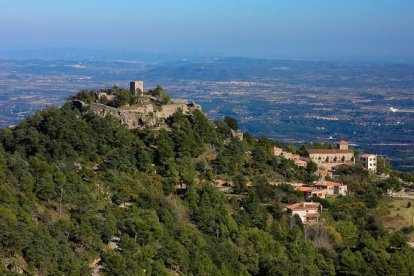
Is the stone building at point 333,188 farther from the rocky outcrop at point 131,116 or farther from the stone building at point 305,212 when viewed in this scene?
the rocky outcrop at point 131,116

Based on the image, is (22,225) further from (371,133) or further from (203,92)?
(203,92)

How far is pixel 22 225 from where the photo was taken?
23016mm

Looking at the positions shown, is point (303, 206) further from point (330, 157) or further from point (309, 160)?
point (330, 157)

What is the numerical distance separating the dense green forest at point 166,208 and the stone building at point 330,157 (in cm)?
322

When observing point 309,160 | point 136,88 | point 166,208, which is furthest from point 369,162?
point 166,208

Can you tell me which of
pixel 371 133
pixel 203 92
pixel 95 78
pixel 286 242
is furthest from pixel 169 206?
pixel 95 78

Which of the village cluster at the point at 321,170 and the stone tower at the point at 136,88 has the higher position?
the stone tower at the point at 136,88

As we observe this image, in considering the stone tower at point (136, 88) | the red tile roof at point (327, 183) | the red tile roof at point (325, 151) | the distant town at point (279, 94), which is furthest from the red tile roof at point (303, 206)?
the distant town at point (279, 94)

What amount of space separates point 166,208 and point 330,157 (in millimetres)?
18410

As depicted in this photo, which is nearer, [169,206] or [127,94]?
[169,206]

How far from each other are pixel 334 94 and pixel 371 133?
154 ft

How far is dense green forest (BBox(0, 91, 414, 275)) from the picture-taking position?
24656 mm

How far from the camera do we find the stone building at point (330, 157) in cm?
4578

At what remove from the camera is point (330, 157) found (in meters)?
46.4
